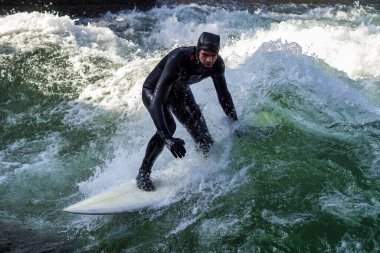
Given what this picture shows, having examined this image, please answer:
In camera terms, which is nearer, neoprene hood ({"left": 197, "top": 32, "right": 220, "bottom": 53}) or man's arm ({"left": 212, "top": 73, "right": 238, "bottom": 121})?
neoprene hood ({"left": 197, "top": 32, "right": 220, "bottom": 53})

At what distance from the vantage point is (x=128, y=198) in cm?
500

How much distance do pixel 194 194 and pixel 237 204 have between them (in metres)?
0.51

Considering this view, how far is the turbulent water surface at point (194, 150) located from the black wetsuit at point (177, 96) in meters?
0.43

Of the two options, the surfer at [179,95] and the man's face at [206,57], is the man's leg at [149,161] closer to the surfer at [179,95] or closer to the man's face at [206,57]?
the surfer at [179,95]

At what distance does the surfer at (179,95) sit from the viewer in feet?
14.2

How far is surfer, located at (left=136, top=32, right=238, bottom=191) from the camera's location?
4340mm

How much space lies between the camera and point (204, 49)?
4.30 metres

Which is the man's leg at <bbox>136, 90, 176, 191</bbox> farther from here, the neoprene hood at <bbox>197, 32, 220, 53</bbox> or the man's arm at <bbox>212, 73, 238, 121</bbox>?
the neoprene hood at <bbox>197, 32, 220, 53</bbox>

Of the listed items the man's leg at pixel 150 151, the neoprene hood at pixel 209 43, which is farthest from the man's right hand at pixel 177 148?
the neoprene hood at pixel 209 43

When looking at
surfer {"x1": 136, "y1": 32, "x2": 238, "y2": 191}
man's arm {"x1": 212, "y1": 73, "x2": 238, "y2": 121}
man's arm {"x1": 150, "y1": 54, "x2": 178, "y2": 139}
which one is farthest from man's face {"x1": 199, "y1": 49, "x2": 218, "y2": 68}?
man's arm {"x1": 212, "y1": 73, "x2": 238, "y2": 121}

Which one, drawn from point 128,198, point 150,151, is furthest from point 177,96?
point 128,198

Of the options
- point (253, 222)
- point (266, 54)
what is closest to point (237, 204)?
point (253, 222)

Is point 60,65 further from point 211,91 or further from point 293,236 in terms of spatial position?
point 293,236

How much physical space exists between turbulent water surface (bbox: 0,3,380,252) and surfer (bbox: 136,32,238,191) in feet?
1.25
